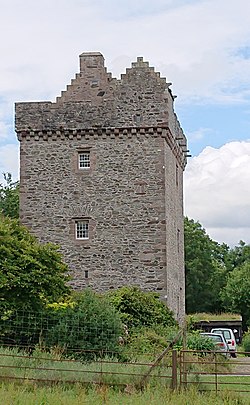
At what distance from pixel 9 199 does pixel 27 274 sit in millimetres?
31364

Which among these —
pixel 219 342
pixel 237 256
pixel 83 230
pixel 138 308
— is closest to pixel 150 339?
pixel 138 308

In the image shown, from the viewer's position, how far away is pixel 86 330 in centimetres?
2575

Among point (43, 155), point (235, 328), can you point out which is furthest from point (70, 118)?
point (235, 328)

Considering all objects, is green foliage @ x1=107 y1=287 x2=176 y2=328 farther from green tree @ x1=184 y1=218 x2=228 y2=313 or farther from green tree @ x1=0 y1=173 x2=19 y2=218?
green tree @ x1=184 y1=218 x2=228 y2=313

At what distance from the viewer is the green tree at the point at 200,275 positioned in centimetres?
7719

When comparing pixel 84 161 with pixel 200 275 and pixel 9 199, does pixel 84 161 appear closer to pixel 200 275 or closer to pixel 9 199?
pixel 9 199

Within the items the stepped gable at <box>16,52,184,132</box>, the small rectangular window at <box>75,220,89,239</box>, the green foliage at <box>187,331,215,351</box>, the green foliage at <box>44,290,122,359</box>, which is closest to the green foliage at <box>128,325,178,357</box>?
the green foliage at <box>187,331,215,351</box>

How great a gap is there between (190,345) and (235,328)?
25926 millimetres

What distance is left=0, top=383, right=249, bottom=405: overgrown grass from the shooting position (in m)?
16.7

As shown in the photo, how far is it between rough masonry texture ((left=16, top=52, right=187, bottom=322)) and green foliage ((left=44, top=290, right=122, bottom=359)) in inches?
390

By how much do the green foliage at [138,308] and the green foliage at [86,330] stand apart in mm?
5425

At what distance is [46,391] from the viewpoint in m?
18.2

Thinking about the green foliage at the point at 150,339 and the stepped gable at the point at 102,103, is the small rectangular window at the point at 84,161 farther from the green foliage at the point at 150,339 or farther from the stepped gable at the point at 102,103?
the green foliage at the point at 150,339

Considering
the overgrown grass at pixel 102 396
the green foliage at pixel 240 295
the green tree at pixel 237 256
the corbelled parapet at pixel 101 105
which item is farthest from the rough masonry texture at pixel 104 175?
the green tree at pixel 237 256
